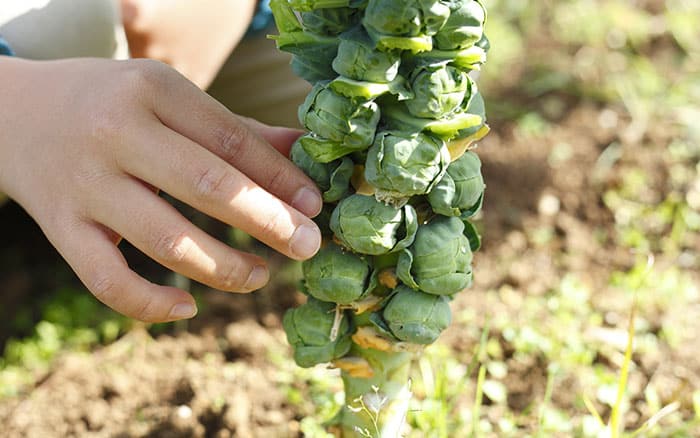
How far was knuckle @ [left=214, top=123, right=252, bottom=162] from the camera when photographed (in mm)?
1164

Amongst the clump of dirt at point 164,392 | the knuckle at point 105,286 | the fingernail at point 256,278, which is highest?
the knuckle at point 105,286

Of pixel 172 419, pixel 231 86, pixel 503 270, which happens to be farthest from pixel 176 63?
pixel 503 270

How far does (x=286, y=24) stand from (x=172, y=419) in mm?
777

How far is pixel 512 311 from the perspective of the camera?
5.93 ft

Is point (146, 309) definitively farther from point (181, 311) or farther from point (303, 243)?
point (303, 243)

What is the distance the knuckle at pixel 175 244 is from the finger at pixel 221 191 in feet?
0.15

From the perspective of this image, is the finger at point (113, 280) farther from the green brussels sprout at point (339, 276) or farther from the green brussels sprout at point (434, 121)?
the green brussels sprout at point (434, 121)

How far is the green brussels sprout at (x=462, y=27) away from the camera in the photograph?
3.22ft

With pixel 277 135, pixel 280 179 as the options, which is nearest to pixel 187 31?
pixel 277 135

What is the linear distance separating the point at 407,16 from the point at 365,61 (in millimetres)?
67

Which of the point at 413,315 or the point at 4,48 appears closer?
the point at 413,315

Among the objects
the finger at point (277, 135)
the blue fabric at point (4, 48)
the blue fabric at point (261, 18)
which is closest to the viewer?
the finger at point (277, 135)

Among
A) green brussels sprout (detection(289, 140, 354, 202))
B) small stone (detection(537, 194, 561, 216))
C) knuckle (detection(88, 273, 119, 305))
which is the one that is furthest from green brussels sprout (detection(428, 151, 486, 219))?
small stone (detection(537, 194, 561, 216))

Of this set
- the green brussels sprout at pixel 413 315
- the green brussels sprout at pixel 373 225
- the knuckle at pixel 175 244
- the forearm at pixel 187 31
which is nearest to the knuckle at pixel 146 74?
the knuckle at pixel 175 244
